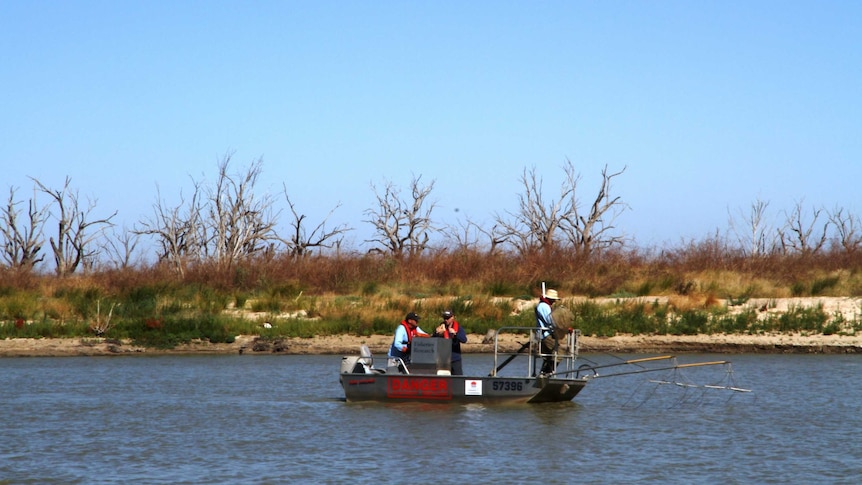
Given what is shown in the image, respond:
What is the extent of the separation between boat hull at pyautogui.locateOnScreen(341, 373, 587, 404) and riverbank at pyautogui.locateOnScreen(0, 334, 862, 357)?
31.0ft

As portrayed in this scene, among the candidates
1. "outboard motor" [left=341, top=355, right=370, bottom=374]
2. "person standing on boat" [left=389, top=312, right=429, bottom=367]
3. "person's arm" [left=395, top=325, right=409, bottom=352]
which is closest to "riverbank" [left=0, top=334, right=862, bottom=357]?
"outboard motor" [left=341, top=355, right=370, bottom=374]

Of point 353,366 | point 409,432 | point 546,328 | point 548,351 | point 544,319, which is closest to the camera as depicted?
point 409,432

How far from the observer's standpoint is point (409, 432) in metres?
16.8

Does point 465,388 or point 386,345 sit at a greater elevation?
point 386,345

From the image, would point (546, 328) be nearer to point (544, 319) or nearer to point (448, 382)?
point (544, 319)

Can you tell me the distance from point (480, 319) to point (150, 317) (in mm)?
8978

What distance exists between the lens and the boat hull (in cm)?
1834

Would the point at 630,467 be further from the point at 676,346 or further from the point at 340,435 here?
the point at 676,346

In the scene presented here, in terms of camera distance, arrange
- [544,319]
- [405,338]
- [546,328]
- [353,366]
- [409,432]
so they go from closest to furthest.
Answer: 1. [409,432]
2. [546,328]
3. [544,319]
4. [405,338]
5. [353,366]

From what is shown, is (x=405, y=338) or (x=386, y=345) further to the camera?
(x=386, y=345)

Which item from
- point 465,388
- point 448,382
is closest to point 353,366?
point 448,382

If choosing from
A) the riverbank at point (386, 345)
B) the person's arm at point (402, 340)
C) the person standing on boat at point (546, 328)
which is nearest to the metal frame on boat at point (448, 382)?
the person standing on boat at point (546, 328)

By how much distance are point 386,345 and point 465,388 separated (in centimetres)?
1047

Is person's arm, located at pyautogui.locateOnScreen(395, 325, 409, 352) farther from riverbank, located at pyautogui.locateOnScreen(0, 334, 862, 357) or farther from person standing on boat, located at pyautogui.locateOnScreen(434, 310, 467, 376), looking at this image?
riverbank, located at pyautogui.locateOnScreen(0, 334, 862, 357)
